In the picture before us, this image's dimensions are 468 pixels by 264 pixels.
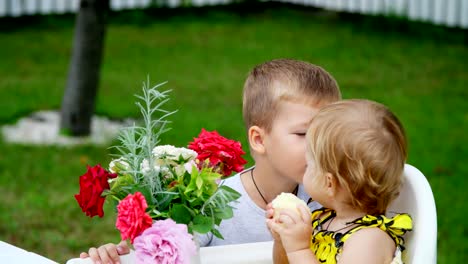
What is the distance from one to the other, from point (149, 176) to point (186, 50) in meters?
6.42

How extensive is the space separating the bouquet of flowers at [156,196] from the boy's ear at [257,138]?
1.39 ft

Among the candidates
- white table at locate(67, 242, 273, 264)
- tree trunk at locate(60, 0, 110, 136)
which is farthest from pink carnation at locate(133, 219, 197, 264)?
tree trunk at locate(60, 0, 110, 136)

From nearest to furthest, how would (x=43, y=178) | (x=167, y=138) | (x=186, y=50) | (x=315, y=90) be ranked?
(x=315, y=90)
(x=43, y=178)
(x=167, y=138)
(x=186, y=50)

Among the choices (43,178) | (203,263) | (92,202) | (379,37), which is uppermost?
(92,202)

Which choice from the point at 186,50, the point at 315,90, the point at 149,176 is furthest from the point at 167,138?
the point at 149,176

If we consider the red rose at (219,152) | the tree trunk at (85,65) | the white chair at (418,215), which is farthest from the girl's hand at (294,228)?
the tree trunk at (85,65)

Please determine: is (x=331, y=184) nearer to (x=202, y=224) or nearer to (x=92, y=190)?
(x=202, y=224)

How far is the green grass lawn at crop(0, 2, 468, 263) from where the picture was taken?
15.1 ft

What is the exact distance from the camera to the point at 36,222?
4500 millimetres

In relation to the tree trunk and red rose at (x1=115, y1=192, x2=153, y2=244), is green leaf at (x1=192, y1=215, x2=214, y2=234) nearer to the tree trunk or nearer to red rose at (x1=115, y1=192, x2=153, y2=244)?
red rose at (x1=115, y1=192, x2=153, y2=244)

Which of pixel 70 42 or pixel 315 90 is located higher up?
pixel 315 90

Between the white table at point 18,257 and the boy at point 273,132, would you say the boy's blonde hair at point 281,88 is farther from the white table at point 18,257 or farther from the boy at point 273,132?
the white table at point 18,257

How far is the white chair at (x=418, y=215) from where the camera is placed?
6.15 ft

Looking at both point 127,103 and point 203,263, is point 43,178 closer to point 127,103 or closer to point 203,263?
point 127,103
